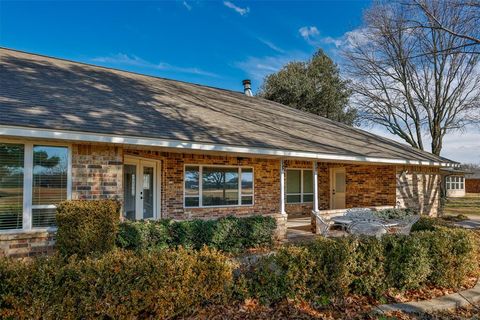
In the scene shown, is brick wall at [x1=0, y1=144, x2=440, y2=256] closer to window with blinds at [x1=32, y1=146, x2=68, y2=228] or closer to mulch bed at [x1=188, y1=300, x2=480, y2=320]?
window with blinds at [x1=32, y1=146, x2=68, y2=228]

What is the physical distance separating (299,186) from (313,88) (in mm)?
15347

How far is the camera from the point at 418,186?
1457 centimetres

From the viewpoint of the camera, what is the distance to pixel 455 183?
144 ft

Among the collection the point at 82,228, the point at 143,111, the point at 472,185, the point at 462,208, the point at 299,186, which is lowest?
the point at 462,208

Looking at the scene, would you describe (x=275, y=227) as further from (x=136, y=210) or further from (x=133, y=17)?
(x=133, y=17)

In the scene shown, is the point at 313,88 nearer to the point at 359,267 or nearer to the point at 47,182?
the point at 47,182

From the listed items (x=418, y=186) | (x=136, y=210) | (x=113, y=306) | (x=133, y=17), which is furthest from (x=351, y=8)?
(x=113, y=306)

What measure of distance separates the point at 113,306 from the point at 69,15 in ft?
40.5

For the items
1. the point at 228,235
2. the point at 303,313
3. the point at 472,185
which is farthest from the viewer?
the point at 472,185

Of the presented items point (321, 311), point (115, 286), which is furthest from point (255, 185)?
point (115, 286)

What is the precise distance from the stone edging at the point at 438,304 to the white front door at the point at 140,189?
7369 millimetres

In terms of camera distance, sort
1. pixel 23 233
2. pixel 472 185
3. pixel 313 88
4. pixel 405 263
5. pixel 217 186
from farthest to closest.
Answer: pixel 472 185 < pixel 313 88 < pixel 217 186 < pixel 23 233 < pixel 405 263

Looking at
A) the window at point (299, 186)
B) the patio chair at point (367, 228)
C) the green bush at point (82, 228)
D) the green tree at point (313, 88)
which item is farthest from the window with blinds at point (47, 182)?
the green tree at point (313, 88)

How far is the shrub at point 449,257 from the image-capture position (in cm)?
546
